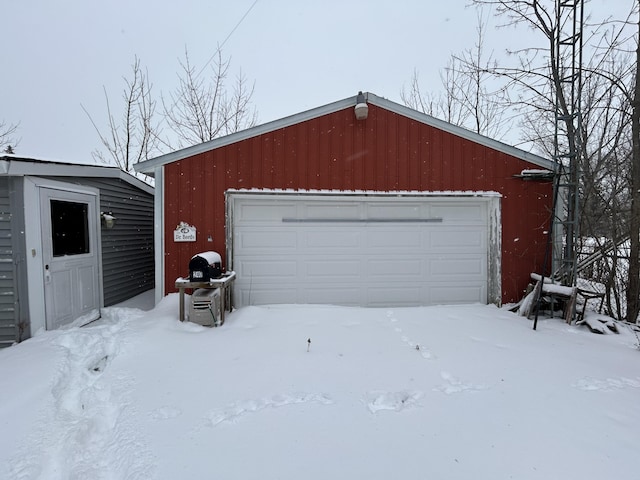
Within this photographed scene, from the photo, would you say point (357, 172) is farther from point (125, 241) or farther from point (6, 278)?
point (6, 278)

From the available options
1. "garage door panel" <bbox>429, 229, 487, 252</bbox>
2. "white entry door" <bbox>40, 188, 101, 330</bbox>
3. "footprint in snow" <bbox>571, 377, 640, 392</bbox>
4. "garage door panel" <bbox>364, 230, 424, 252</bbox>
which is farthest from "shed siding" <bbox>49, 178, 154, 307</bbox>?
"footprint in snow" <bbox>571, 377, 640, 392</bbox>

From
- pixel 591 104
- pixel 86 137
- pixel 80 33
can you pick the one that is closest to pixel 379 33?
pixel 591 104

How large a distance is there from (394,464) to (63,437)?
219cm

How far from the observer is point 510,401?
110 inches

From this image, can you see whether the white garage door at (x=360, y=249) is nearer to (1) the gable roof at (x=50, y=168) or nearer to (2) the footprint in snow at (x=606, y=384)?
(1) the gable roof at (x=50, y=168)

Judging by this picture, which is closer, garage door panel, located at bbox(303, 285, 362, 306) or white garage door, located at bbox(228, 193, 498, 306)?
white garage door, located at bbox(228, 193, 498, 306)

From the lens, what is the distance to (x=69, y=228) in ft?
16.4

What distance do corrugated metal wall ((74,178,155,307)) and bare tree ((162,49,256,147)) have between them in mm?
7537

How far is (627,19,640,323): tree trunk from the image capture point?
5.03 m

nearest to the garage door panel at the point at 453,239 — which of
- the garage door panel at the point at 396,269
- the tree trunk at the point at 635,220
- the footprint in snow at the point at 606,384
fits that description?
the garage door panel at the point at 396,269

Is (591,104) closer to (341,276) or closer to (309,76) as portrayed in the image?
(341,276)

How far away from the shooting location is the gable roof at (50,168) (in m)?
3.97

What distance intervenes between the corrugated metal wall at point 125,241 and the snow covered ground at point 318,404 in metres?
1.77

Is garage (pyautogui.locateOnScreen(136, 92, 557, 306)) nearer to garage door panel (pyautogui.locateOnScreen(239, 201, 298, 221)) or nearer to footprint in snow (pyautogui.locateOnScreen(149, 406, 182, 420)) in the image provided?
garage door panel (pyautogui.locateOnScreen(239, 201, 298, 221))
